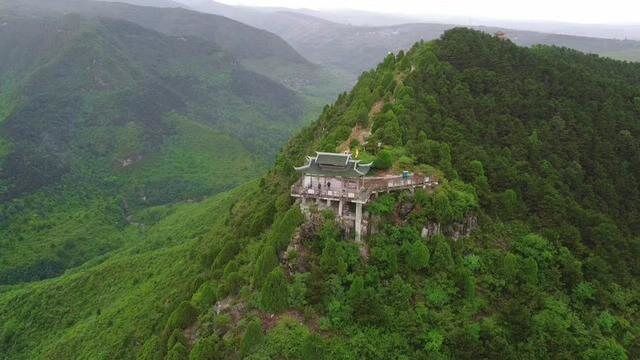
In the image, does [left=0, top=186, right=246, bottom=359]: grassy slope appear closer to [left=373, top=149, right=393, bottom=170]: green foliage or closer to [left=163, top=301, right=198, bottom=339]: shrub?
[left=163, top=301, right=198, bottom=339]: shrub

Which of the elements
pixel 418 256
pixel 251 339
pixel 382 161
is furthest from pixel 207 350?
pixel 382 161

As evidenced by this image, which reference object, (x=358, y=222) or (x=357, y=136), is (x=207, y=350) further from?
(x=357, y=136)

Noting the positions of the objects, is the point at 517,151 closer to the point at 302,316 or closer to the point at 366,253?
the point at 366,253

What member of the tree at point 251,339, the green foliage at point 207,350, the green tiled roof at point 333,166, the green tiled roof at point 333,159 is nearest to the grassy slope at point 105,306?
the green foliage at point 207,350

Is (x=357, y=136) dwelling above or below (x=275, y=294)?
above

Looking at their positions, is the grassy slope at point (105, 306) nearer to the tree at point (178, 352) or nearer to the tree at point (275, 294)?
the tree at point (178, 352)

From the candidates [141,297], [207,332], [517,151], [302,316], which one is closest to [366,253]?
[302,316]
